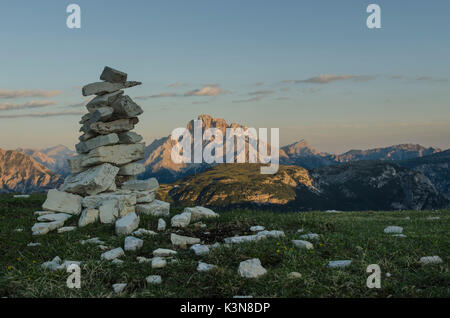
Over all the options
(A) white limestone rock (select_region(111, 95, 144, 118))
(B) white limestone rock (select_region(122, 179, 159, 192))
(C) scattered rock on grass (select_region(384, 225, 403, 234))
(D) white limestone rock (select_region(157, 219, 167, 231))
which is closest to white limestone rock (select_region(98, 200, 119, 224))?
(D) white limestone rock (select_region(157, 219, 167, 231))

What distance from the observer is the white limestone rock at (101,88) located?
2306cm

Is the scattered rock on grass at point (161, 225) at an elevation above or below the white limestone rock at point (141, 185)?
below

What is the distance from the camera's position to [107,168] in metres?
22.1

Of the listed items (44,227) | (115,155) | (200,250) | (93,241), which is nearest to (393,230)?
(200,250)

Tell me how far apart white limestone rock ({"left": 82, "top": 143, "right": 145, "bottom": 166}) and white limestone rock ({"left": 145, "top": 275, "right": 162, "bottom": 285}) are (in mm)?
13372

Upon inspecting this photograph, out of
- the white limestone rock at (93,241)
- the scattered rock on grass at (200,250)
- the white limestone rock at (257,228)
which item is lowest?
the white limestone rock at (93,241)

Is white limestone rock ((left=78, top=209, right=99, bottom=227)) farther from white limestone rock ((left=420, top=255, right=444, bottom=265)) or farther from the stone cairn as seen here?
white limestone rock ((left=420, top=255, right=444, bottom=265))

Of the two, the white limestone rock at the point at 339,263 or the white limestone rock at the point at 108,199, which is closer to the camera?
the white limestone rock at the point at 339,263

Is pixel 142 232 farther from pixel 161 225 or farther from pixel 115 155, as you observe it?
pixel 115 155

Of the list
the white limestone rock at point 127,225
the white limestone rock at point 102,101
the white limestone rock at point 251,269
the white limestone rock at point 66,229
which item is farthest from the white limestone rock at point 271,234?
the white limestone rock at point 102,101

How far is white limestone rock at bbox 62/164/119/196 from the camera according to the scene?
2103 centimetres

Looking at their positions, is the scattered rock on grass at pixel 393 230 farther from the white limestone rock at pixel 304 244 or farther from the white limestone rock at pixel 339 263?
the white limestone rock at pixel 339 263

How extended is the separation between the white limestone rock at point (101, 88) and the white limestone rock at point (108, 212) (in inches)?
311

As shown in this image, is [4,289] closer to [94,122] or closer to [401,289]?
[401,289]
